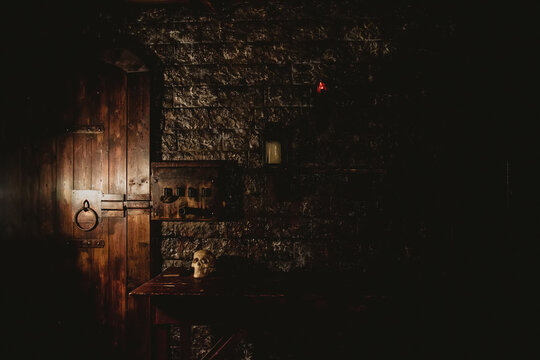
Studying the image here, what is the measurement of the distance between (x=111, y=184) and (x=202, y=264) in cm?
146

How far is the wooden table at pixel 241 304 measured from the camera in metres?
2.66

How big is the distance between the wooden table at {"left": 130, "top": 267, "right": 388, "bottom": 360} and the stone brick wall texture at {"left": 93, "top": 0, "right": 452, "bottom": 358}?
664 mm

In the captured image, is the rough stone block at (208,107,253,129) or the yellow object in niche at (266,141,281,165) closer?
the yellow object in niche at (266,141,281,165)

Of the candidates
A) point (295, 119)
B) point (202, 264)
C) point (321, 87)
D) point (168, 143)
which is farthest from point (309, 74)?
point (202, 264)

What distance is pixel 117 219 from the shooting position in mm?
3564

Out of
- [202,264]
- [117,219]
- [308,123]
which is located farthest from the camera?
[117,219]

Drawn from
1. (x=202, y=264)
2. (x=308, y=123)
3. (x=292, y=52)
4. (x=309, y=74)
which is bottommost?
(x=202, y=264)

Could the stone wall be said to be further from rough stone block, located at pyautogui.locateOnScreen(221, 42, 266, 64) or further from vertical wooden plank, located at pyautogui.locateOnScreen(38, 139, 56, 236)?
vertical wooden plank, located at pyautogui.locateOnScreen(38, 139, 56, 236)

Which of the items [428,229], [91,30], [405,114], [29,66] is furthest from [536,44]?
[29,66]

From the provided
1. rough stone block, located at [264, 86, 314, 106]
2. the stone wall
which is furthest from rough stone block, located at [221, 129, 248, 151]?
rough stone block, located at [264, 86, 314, 106]

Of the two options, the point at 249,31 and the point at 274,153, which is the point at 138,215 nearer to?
the point at 274,153

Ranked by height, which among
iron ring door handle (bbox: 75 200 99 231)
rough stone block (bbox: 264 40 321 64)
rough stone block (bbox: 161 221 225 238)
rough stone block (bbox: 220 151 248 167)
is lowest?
rough stone block (bbox: 161 221 225 238)

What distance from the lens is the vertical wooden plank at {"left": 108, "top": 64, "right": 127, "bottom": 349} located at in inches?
139

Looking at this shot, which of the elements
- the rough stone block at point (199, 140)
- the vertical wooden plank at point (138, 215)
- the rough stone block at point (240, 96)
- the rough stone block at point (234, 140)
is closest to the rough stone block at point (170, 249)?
the vertical wooden plank at point (138, 215)
